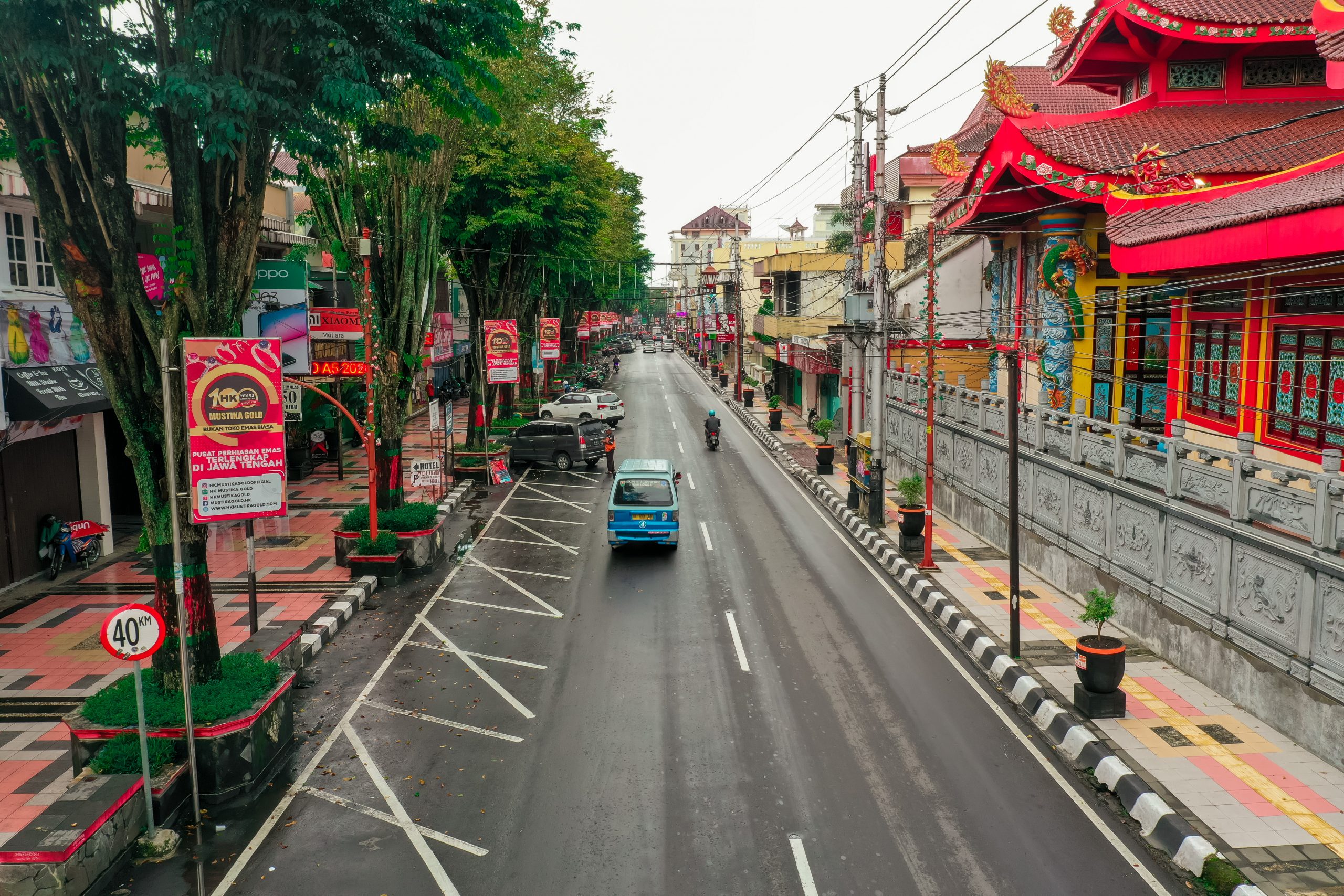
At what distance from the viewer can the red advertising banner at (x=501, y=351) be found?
2928 cm

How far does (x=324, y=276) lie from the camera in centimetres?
3522

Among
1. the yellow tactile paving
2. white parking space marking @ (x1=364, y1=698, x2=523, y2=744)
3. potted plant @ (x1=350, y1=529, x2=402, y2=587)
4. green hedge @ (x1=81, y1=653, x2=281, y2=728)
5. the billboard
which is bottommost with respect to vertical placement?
white parking space marking @ (x1=364, y1=698, x2=523, y2=744)

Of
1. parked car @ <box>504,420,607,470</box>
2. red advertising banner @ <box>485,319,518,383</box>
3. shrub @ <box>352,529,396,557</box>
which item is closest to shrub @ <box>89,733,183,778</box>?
shrub @ <box>352,529,396,557</box>

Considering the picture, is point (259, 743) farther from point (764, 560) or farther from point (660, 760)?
point (764, 560)

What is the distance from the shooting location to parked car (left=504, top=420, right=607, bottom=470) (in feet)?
109

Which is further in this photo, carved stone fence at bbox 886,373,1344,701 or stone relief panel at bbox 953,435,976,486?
stone relief panel at bbox 953,435,976,486

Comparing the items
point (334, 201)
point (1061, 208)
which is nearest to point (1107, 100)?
point (1061, 208)

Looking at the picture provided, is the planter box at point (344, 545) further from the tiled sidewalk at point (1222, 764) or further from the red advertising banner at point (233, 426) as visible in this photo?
the tiled sidewalk at point (1222, 764)

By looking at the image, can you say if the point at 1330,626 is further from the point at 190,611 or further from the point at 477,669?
the point at 190,611

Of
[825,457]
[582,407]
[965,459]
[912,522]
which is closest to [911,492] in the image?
[912,522]

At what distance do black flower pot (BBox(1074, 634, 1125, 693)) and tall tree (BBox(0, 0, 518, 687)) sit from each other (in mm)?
10688

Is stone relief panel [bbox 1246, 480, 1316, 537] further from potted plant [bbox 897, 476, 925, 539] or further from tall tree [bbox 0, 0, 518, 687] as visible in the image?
tall tree [bbox 0, 0, 518, 687]

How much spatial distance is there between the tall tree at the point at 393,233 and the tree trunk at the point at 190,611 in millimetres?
9350

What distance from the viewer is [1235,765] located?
10.6 meters
